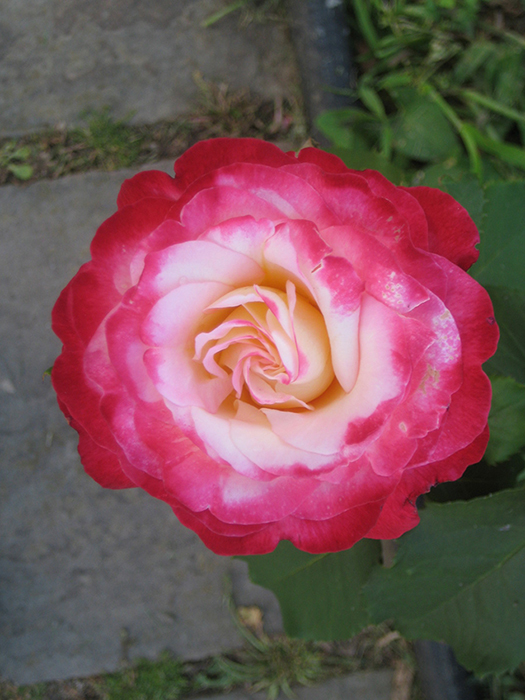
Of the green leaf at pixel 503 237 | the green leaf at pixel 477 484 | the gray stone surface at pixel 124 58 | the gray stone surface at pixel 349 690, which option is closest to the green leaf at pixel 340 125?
the gray stone surface at pixel 124 58

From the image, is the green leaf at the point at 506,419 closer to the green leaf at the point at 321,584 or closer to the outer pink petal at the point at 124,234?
the green leaf at the point at 321,584

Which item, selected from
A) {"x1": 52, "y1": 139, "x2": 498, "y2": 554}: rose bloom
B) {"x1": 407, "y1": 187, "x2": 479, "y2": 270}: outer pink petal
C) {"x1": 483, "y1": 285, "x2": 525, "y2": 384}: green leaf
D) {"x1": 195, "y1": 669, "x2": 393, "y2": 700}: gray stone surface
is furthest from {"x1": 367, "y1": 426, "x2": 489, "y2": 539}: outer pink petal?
{"x1": 195, "y1": 669, "x2": 393, "y2": 700}: gray stone surface

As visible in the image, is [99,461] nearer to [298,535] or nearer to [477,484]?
[298,535]

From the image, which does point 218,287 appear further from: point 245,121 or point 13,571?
point 13,571

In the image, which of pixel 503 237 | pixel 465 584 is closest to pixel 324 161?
pixel 503 237

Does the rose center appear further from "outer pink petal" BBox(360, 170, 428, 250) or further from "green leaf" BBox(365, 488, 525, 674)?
"green leaf" BBox(365, 488, 525, 674)

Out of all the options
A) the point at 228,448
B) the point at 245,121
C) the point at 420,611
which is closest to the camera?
the point at 228,448

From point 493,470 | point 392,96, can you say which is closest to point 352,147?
point 392,96
